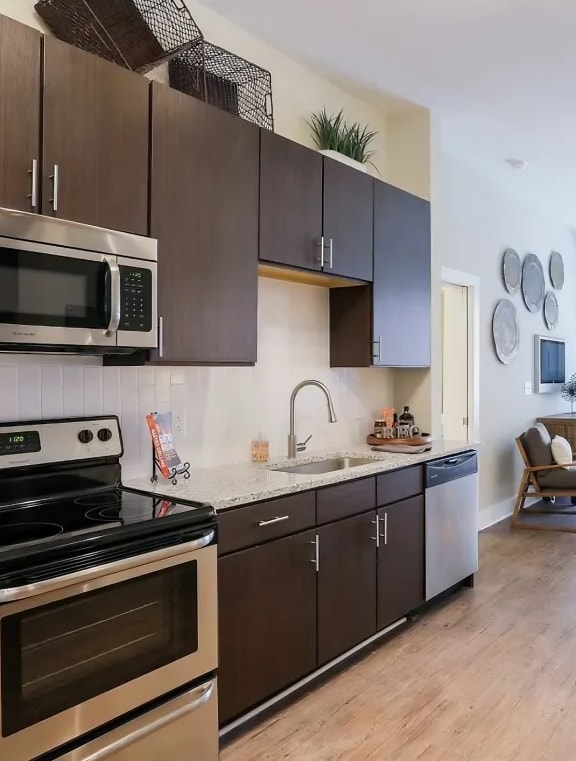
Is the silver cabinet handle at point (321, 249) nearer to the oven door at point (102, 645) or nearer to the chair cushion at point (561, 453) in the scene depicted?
the oven door at point (102, 645)

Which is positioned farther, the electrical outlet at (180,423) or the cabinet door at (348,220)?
the cabinet door at (348,220)

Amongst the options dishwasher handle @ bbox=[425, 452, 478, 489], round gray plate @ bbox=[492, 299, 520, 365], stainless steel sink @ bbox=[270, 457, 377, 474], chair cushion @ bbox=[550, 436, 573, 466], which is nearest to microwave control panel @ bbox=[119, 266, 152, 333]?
stainless steel sink @ bbox=[270, 457, 377, 474]

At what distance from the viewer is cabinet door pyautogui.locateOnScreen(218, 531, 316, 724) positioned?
7.18 ft

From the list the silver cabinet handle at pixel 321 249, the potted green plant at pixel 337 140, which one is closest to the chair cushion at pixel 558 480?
the potted green plant at pixel 337 140

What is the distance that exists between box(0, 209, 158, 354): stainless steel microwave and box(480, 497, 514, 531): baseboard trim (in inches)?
161

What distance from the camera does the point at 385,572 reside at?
9.92 ft

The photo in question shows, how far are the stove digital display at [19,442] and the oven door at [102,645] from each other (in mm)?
603

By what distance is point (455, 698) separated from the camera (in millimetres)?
2580

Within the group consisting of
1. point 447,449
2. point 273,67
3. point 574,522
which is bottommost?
point 574,522

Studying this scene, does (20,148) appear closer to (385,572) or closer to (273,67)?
(273,67)

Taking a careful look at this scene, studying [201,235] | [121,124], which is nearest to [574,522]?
[201,235]

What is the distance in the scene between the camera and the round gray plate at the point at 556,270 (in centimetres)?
680

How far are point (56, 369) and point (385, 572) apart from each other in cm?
177

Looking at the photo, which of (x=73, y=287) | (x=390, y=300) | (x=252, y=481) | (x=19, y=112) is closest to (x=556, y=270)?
(x=390, y=300)
